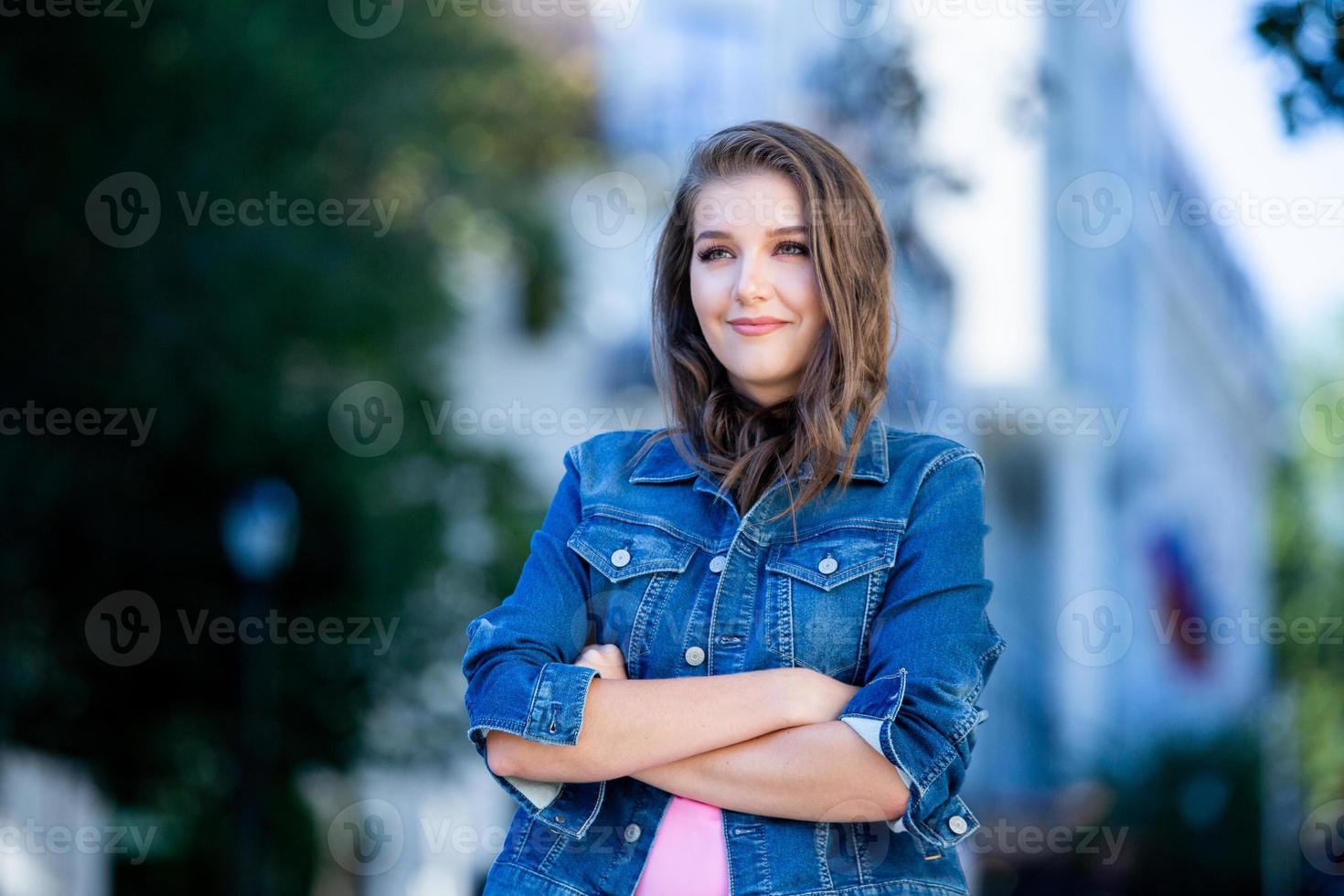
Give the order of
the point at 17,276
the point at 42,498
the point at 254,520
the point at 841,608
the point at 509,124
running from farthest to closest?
the point at 509,124 → the point at 254,520 → the point at 42,498 → the point at 17,276 → the point at 841,608

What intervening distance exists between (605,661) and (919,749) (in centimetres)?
51

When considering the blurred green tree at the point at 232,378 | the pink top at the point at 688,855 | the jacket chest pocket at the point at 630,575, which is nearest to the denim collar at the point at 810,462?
the jacket chest pocket at the point at 630,575

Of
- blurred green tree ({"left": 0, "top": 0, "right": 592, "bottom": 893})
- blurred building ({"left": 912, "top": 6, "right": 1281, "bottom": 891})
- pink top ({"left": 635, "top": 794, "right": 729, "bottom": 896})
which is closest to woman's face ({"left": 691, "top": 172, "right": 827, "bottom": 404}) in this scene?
A: pink top ({"left": 635, "top": 794, "right": 729, "bottom": 896})

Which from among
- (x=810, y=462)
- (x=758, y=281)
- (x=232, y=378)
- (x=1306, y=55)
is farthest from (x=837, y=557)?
(x=232, y=378)

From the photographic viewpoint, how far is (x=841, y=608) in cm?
242

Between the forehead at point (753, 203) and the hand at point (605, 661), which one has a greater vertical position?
the forehead at point (753, 203)

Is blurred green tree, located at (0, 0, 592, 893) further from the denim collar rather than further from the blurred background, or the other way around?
the denim collar

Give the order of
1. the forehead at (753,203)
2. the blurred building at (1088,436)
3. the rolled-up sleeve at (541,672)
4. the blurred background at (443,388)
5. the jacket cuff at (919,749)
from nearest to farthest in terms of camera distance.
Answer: the jacket cuff at (919,749) < the rolled-up sleeve at (541,672) < the forehead at (753,203) < the blurred background at (443,388) < the blurred building at (1088,436)

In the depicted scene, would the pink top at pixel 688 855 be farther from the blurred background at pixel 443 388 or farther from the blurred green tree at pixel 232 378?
the blurred green tree at pixel 232 378

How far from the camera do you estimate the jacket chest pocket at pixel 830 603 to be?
7.93ft

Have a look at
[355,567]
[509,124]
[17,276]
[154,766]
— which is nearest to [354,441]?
[355,567]

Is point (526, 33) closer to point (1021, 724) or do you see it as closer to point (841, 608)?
point (1021, 724)

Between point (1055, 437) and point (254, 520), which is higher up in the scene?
point (1055, 437)

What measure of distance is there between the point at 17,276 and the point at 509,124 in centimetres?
1008
